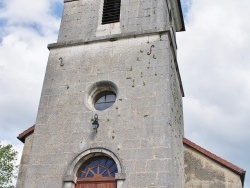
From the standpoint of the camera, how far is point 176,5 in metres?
15.8

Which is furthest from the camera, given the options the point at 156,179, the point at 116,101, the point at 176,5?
the point at 176,5

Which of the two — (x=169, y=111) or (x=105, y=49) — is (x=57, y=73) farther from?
(x=169, y=111)

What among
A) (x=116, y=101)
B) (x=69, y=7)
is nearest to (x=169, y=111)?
(x=116, y=101)

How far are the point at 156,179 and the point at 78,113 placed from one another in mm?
3261

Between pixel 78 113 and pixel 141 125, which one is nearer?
pixel 141 125

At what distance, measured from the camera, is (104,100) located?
1091cm

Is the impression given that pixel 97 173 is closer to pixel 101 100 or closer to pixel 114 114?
pixel 114 114

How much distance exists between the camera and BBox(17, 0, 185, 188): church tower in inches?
365

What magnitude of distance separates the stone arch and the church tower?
27 mm

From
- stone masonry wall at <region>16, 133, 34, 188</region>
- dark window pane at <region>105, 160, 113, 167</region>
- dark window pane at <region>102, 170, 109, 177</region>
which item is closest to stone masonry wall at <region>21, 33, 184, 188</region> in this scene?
dark window pane at <region>105, 160, 113, 167</region>

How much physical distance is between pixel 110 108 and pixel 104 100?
702mm

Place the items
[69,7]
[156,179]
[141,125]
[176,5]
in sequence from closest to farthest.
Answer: [156,179] → [141,125] → [69,7] → [176,5]

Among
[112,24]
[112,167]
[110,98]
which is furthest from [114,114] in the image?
[112,24]

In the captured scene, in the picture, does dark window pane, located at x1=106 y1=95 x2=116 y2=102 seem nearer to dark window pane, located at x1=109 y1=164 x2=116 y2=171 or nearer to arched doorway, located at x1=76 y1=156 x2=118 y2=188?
arched doorway, located at x1=76 y1=156 x2=118 y2=188
